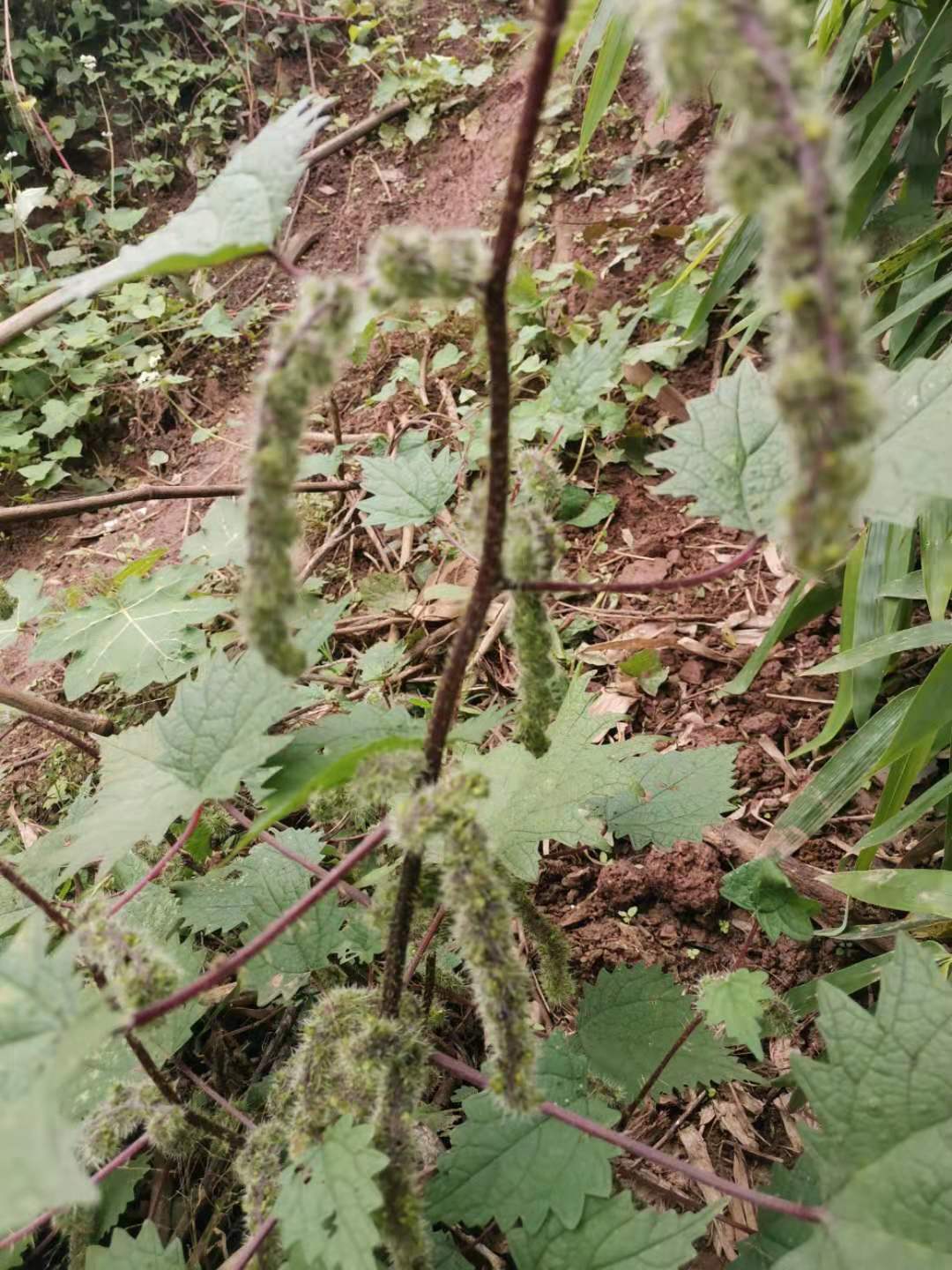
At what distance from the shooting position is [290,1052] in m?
1.91

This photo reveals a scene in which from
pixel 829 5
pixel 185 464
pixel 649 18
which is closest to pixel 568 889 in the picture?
pixel 649 18

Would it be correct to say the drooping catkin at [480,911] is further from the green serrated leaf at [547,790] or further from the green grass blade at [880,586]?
the green grass blade at [880,586]

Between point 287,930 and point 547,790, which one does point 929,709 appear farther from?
point 287,930

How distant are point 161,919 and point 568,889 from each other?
956 mm

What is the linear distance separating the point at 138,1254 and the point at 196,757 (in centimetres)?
83

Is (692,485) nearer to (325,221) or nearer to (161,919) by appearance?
(161,919)

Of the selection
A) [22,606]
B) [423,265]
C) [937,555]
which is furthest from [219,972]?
[22,606]

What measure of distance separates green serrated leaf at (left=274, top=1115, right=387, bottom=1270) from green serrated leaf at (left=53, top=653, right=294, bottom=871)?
0.45 metres

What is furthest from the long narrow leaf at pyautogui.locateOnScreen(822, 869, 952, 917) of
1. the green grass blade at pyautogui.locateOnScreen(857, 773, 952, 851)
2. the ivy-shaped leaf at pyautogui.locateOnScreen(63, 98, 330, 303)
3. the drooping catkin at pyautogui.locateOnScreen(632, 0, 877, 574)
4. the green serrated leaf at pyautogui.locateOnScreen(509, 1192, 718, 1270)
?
the ivy-shaped leaf at pyautogui.locateOnScreen(63, 98, 330, 303)

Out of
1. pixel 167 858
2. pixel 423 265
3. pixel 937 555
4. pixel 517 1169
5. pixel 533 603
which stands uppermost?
pixel 423 265

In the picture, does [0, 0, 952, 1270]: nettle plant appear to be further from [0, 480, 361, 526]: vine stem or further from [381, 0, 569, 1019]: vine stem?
[0, 480, 361, 526]: vine stem

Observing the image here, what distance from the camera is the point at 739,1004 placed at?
137 cm

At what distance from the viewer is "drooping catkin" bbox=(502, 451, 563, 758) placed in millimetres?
992

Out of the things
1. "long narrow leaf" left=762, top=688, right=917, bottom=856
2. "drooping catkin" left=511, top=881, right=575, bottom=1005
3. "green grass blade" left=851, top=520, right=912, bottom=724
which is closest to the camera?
"drooping catkin" left=511, top=881, right=575, bottom=1005
